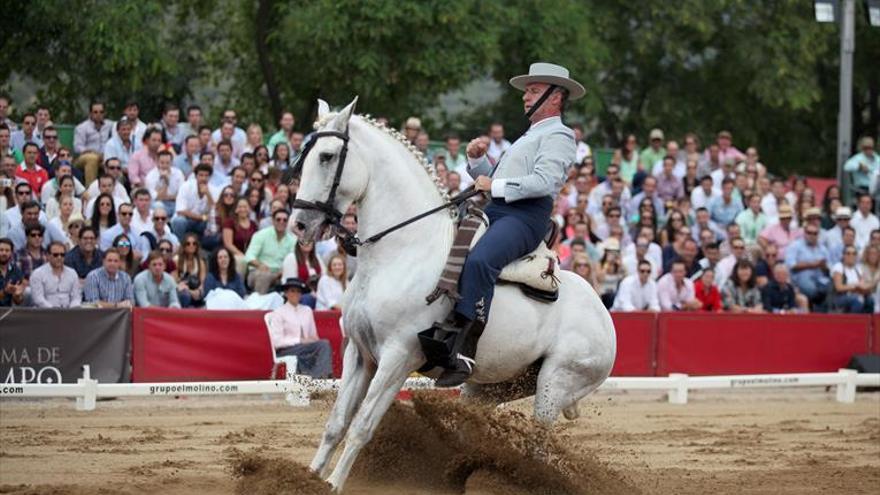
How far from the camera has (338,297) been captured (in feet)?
59.0

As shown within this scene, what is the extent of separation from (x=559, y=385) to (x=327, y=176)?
2.36 m

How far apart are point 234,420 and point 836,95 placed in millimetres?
24146

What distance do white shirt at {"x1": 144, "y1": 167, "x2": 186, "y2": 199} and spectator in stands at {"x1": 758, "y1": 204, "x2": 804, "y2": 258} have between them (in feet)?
29.8

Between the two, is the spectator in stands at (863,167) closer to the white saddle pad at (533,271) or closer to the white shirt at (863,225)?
the white shirt at (863,225)

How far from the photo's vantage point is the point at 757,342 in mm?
19891

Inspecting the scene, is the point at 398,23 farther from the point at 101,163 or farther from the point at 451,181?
the point at 101,163

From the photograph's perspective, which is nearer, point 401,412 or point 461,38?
point 401,412

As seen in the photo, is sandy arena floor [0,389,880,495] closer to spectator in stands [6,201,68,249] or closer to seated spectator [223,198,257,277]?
spectator in stands [6,201,68,249]

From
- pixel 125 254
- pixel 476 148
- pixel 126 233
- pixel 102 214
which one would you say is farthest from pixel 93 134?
pixel 476 148

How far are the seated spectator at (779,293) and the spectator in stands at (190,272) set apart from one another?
27.6 ft

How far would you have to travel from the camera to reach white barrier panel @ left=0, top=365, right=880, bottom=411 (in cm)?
1491

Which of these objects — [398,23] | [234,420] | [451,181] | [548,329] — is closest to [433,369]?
[548,329]

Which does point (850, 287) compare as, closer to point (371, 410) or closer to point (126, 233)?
point (126, 233)

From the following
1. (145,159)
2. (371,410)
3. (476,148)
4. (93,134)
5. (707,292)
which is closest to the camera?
(371,410)
